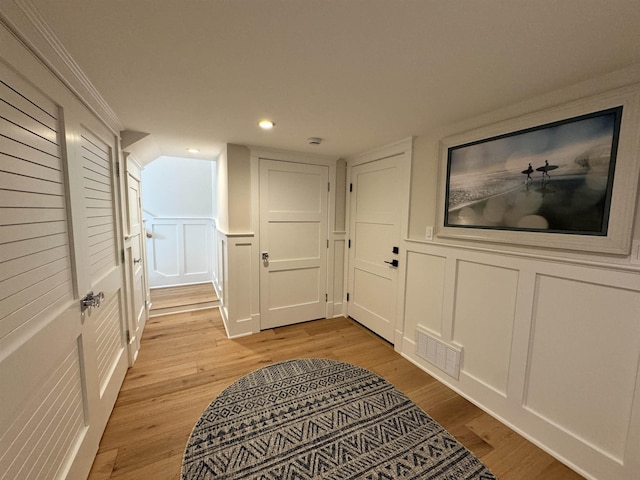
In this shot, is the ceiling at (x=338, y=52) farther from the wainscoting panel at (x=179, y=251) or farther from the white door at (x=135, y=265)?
the wainscoting panel at (x=179, y=251)

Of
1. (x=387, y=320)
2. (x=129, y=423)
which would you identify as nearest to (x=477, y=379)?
(x=387, y=320)

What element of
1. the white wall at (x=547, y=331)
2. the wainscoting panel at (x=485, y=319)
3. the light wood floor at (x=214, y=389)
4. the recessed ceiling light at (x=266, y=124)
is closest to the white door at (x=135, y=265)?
the light wood floor at (x=214, y=389)

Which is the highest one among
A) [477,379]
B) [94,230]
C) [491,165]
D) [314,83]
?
[314,83]

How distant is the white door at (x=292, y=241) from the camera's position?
3.09 meters

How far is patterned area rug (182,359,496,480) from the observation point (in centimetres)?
146

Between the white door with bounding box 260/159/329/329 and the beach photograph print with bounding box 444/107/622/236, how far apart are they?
5.41 ft

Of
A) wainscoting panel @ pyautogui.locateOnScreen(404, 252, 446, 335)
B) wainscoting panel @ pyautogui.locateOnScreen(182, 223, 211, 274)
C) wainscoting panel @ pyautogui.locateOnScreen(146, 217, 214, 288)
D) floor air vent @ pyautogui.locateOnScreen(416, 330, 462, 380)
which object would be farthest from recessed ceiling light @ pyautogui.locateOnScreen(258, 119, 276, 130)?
wainscoting panel @ pyautogui.locateOnScreen(182, 223, 211, 274)

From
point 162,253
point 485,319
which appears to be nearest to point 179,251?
point 162,253

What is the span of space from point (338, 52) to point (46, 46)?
1210 millimetres

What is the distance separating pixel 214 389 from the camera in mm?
2121

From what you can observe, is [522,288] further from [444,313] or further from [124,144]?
[124,144]

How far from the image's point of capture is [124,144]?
2.34 metres

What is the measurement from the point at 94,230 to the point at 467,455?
2.65 metres

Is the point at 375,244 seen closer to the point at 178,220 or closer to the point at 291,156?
the point at 291,156
